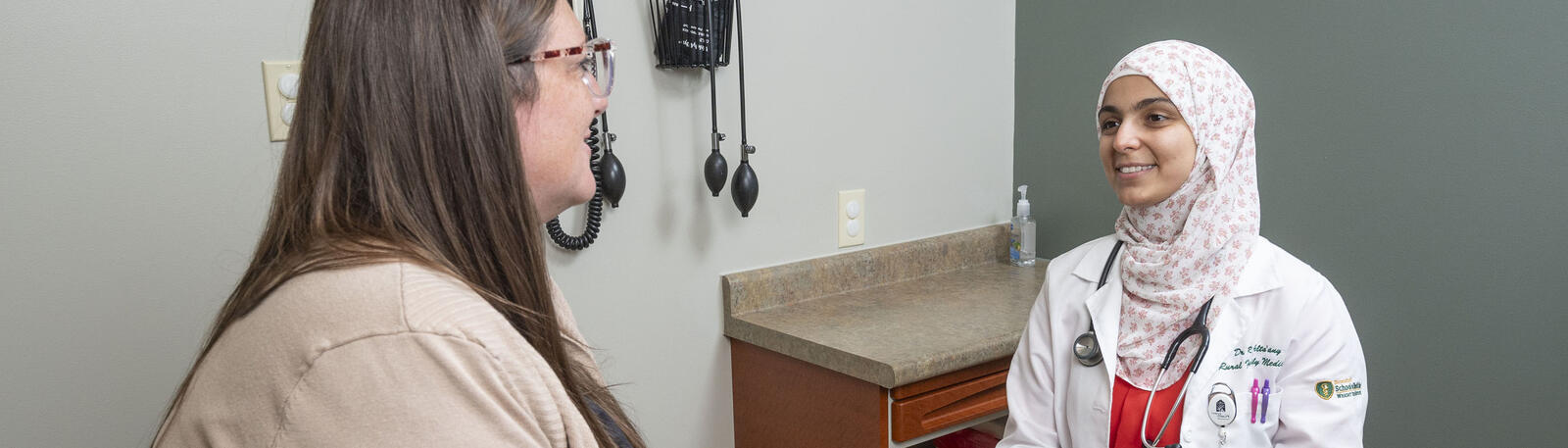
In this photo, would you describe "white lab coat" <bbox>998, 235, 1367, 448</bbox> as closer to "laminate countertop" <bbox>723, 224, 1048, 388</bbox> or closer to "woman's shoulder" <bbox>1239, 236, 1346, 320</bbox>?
"woman's shoulder" <bbox>1239, 236, 1346, 320</bbox>

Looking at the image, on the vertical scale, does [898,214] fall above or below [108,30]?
below

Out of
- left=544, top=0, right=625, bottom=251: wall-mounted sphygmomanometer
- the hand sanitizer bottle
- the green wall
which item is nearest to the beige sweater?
left=544, top=0, right=625, bottom=251: wall-mounted sphygmomanometer

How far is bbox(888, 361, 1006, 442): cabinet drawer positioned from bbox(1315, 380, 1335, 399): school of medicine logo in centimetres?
63

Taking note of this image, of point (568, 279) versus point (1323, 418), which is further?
point (568, 279)

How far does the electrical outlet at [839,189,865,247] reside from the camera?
227 cm

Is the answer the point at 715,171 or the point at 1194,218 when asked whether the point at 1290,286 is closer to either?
the point at 1194,218

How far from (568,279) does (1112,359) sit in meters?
0.96

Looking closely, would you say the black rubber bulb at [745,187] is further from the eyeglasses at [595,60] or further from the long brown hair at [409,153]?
the long brown hair at [409,153]

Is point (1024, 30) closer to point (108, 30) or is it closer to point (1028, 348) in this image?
point (1028, 348)

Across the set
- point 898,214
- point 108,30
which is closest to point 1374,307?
point 898,214

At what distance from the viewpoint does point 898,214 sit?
7.88ft

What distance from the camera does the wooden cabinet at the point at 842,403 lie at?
177 cm

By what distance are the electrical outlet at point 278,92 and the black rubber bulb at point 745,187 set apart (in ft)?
2.61

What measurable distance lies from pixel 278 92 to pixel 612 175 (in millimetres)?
546
